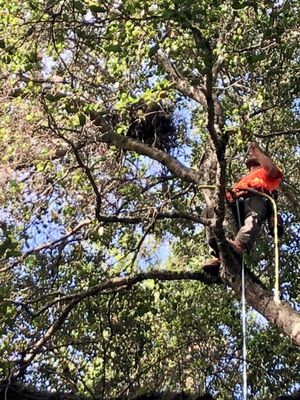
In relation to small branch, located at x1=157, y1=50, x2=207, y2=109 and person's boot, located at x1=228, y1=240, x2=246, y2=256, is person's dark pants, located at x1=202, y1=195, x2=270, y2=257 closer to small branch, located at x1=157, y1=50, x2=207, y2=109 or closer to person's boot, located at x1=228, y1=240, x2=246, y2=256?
person's boot, located at x1=228, y1=240, x2=246, y2=256

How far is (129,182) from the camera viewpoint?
5520mm

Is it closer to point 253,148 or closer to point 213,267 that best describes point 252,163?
point 253,148

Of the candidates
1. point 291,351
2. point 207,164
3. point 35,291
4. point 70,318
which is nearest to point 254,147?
point 207,164

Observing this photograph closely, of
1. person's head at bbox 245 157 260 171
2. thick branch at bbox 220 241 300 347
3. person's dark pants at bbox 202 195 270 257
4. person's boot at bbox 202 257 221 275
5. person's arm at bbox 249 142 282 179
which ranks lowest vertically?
thick branch at bbox 220 241 300 347

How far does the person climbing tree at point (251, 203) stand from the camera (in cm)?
438

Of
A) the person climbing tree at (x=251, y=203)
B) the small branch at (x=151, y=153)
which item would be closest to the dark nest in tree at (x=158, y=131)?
the small branch at (x=151, y=153)

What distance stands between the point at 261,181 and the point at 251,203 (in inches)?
6.8

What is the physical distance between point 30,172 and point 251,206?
167 cm

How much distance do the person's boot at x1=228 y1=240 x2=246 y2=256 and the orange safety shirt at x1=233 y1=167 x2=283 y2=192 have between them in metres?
0.42

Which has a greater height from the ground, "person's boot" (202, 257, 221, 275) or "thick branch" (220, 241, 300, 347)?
"person's boot" (202, 257, 221, 275)

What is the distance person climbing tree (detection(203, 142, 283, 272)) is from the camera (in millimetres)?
4375

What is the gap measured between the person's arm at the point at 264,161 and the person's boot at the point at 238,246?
21.3 inches

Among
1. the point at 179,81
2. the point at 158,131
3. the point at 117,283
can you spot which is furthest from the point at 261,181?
the point at 158,131

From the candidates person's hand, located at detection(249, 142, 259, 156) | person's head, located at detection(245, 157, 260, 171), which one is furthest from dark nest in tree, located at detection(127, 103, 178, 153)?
person's hand, located at detection(249, 142, 259, 156)
